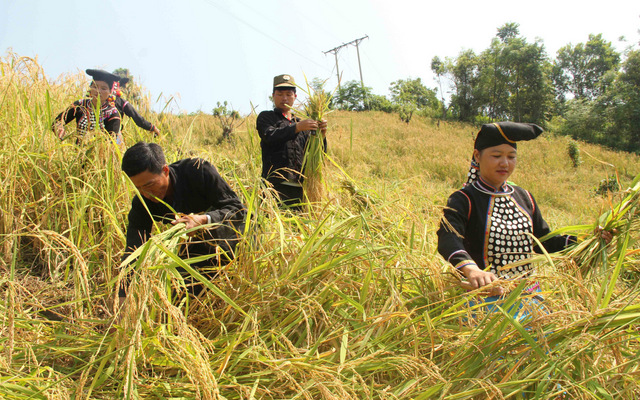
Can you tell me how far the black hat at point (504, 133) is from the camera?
1.58 m

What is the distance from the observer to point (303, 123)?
253 cm

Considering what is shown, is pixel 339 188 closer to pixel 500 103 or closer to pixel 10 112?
pixel 10 112

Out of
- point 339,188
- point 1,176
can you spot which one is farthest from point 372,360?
point 1,176

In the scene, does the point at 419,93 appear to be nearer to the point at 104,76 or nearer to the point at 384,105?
the point at 384,105

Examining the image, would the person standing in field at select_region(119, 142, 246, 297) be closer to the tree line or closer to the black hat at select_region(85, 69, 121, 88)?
the black hat at select_region(85, 69, 121, 88)

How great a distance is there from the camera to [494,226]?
1581mm

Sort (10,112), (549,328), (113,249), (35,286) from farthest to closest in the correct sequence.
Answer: (10,112), (113,249), (35,286), (549,328)

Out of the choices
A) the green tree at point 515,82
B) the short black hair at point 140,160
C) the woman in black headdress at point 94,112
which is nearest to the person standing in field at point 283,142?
the woman in black headdress at point 94,112

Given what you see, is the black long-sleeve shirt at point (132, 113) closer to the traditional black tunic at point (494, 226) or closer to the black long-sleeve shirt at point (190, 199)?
the black long-sleeve shirt at point (190, 199)

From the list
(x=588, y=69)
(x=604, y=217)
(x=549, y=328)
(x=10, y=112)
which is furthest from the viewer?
(x=588, y=69)

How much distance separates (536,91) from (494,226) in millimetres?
39100

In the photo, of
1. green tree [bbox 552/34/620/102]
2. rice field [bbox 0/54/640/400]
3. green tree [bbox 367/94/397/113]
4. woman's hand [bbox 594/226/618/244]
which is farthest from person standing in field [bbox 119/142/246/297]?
green tree [bbox 552/34/620/102]

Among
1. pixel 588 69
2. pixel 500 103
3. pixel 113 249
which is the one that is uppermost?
pixel 588 69

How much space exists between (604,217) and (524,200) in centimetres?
39
